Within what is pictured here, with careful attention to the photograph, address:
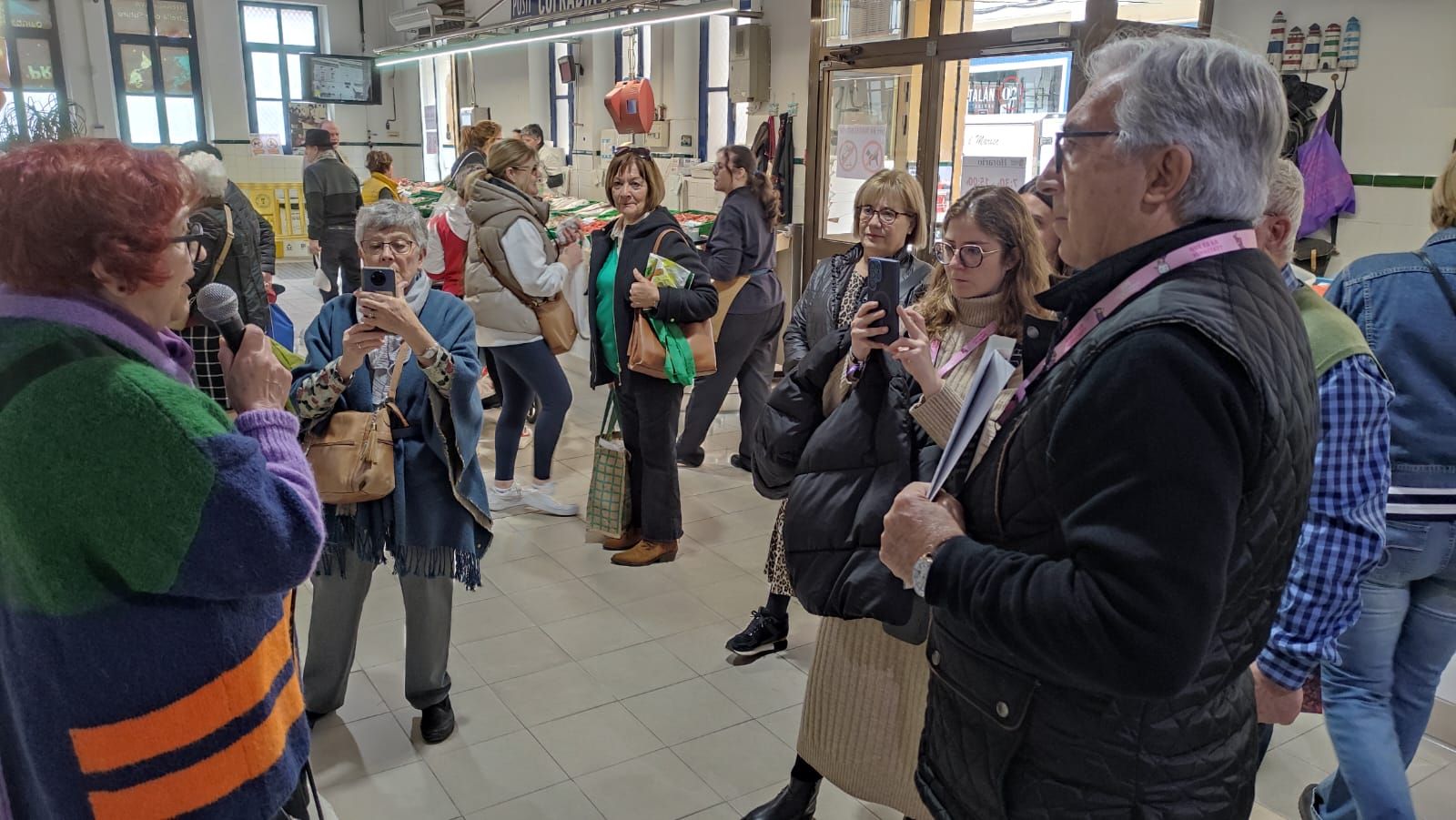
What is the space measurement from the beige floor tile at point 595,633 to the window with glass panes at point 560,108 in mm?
A: 9678

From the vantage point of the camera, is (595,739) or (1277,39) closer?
(595,739)

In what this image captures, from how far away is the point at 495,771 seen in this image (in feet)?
9.41

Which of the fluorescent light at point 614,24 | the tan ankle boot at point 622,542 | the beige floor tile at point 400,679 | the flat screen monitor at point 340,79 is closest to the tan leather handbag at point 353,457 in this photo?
the beige floor tile at point 400,679

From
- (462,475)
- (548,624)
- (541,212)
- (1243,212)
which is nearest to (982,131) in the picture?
(541,212)

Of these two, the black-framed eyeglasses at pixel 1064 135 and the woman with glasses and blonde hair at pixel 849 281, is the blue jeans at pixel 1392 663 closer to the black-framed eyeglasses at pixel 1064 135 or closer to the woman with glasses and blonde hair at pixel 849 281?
the woman with glasses and blonde hair at pixel 849 281

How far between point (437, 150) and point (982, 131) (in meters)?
12.9

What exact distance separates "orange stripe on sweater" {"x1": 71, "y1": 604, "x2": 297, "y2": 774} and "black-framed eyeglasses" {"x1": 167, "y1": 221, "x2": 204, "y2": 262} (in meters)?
0.60

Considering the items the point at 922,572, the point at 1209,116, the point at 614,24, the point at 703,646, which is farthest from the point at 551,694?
the point at 614,24

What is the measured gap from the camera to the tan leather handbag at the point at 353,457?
258 centimetres

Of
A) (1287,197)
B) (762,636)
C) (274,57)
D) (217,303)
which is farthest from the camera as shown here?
(274,57)

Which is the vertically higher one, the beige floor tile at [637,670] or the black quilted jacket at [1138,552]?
the black quilted jacket at [1138,552]

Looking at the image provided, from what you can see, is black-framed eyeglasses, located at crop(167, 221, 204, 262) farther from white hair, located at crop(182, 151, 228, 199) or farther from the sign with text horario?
the sign with text horario

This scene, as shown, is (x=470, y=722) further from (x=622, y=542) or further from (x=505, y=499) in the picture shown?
(x=505, y=499)

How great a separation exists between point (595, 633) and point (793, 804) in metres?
1.33
